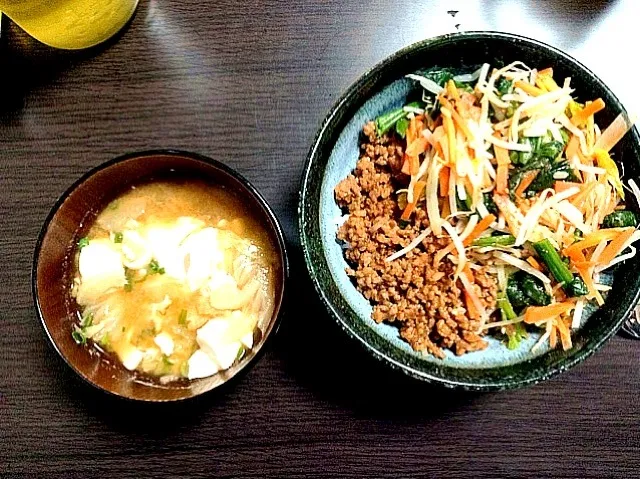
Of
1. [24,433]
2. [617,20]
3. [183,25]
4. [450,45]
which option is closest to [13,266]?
[24,433]

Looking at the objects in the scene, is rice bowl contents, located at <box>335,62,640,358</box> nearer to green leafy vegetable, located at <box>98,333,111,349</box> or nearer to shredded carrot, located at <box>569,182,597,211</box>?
shredded carrot, located at <box>569,182,597,211</box>

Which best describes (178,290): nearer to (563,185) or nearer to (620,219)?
(563,185)

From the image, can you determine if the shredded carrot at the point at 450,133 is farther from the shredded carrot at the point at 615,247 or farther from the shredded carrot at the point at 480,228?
the shredded carrot at the point at 615,247

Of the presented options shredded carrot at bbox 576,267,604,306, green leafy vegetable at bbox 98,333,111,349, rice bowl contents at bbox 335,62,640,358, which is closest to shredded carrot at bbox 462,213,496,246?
rice bowl contents at bbox 335,62,640,358

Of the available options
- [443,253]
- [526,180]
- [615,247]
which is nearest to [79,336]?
[443,253]

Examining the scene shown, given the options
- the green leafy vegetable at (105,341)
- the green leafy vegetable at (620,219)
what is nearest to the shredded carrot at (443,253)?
the green leafy vegetable at (620,219)
